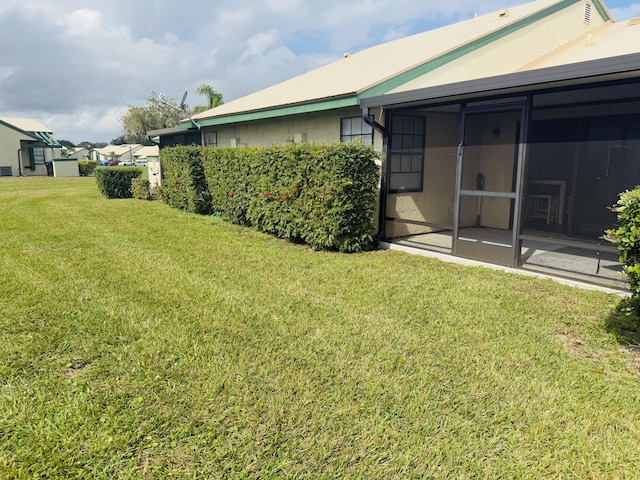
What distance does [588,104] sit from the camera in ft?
24.0

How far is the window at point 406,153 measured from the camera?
8.10 meters

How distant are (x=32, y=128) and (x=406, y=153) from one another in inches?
1724

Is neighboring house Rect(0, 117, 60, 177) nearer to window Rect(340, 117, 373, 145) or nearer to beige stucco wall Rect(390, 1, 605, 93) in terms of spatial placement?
window Rect(340, 117, 373, 145)

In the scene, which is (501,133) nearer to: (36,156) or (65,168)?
(65,168)

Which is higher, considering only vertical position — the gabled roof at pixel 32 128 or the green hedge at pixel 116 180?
the gabled roof at pixel 32 128

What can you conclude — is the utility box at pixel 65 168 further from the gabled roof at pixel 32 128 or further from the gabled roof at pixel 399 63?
the gabled roof at pixel 399 63

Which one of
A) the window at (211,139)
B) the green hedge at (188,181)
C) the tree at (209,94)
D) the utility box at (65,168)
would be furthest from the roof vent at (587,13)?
the utility box at (65,168)

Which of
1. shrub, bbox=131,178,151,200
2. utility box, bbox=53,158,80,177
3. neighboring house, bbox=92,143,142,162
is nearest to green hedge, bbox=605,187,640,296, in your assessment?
shrub, bbox=131,178,151,200

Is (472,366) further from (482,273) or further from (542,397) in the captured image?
(482,273)

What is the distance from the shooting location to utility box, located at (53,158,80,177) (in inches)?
1442

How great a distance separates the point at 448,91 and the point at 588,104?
276 centimetres

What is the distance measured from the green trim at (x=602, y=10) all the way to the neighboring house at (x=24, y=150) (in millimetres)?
40932

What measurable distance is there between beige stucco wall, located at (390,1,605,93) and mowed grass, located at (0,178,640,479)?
478 cm

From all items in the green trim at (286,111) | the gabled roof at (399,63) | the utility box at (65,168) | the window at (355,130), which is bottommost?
the utility box at (65,168)
